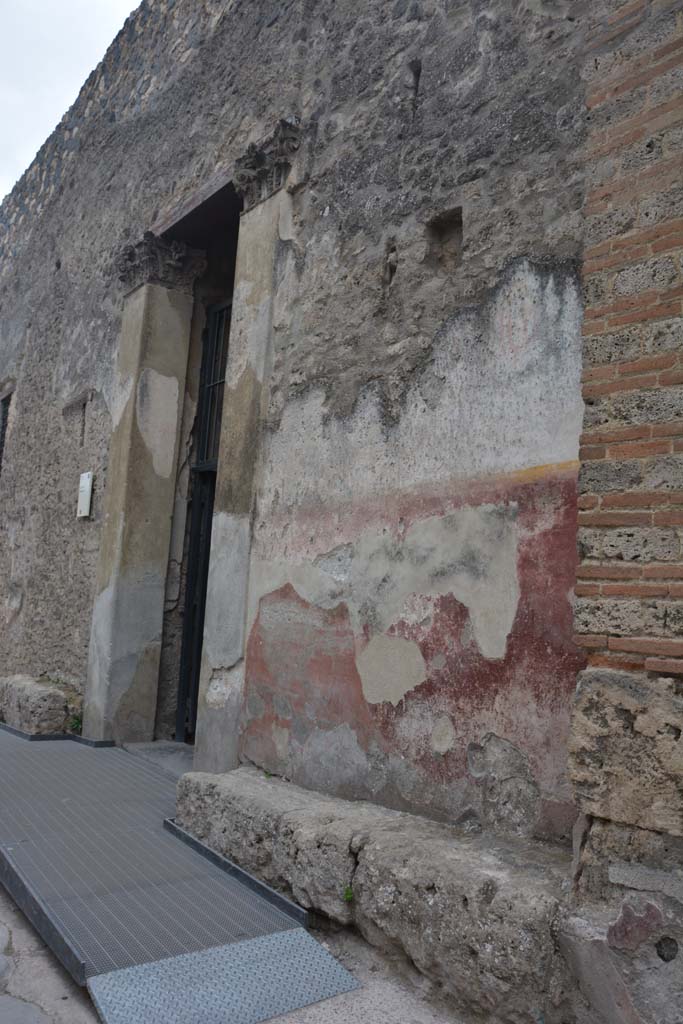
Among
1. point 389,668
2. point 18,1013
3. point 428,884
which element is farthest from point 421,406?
point 18,1013

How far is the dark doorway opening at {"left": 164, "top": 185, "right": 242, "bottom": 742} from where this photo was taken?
18.8 feet

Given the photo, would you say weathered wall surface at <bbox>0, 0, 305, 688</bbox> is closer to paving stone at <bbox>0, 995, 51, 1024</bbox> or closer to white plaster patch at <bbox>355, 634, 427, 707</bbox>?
white plaster patch at <bbox>355, 634, 427, 707</bbox>

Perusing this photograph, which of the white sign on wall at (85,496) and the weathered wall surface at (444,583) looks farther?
the white sign on wall at (85,496)

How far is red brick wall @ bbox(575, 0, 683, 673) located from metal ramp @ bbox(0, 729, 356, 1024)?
4.43ft

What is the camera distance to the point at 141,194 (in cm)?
636

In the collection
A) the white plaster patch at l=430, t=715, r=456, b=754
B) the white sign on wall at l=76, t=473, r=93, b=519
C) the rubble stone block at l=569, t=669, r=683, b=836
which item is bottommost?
the white plaster patch at l=430, t=715, r=456, b=754

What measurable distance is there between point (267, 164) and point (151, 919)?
12.4ft

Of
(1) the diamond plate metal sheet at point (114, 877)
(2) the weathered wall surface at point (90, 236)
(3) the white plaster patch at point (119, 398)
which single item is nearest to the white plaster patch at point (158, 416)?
(3) the white plaster patch at point (119, 398)

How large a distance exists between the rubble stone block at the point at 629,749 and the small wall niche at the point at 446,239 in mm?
1920

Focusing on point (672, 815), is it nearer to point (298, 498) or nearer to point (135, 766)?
point (298, 498)

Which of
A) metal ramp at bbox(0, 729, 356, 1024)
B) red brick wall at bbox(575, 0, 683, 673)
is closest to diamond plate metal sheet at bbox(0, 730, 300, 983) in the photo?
metal ramp at bbox(0, 729, 356, 1024)

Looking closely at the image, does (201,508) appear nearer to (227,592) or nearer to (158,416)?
(158,416)

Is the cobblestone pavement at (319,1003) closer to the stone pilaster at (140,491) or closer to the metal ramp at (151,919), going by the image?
the metal ramp at (151,919)

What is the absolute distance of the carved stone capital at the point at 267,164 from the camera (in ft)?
14.4
